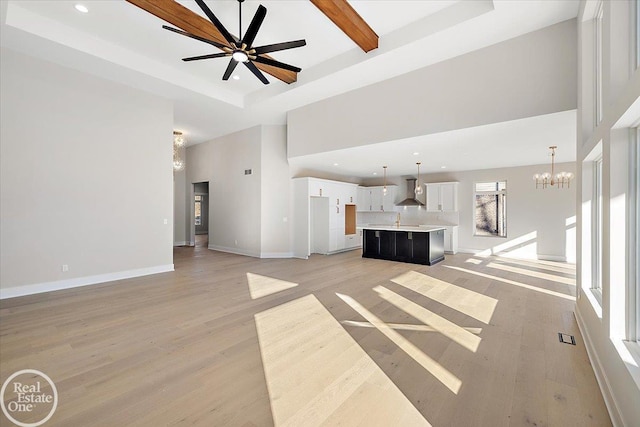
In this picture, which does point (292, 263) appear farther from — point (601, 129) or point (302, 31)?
point (601, 129)

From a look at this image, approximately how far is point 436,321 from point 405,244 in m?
4.04

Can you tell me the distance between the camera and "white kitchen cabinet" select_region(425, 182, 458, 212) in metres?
8.78

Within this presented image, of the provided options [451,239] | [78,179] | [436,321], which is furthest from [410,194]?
[78,179]

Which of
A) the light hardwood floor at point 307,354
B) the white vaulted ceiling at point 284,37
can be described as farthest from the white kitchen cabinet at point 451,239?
the white vaulted ceiling at point 284,37

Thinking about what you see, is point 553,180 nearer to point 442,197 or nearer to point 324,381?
point 442,197

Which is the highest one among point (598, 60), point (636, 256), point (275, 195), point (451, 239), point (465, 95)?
point (465, 95)

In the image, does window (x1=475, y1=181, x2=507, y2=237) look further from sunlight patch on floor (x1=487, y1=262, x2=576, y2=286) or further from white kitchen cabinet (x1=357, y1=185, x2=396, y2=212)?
white kitchen cabinet (x1=357, y1=185, x2=396, y2=212)

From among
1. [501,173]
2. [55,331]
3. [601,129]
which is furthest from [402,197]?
[55,331]

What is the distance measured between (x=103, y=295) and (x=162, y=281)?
96cm

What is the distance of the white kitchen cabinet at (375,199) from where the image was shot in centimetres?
1027

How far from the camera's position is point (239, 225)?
27.4ft

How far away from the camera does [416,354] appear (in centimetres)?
250

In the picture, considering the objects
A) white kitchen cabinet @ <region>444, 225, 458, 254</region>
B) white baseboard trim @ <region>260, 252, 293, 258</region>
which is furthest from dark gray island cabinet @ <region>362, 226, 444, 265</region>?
white baseboard trim @ <region>260, 252, 293, 258</region>

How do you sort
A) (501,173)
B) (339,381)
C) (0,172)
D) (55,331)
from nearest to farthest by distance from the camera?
1. (339,381)
2. (55,331)
3. (0,172)
4. (501,173)
